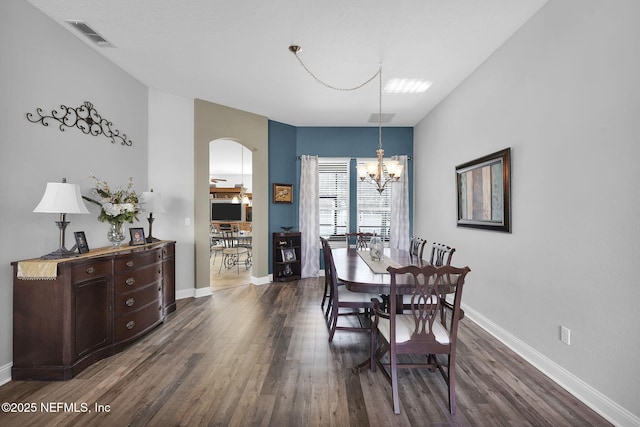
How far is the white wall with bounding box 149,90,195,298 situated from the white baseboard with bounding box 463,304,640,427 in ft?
13.8

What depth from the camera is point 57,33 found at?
8.93 ft

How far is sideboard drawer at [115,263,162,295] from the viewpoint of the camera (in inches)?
109

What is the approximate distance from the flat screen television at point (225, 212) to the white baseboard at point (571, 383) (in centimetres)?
885

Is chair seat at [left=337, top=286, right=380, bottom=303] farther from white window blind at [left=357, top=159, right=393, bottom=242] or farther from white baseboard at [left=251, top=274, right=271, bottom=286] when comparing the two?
white window blind at [left=357, top=159, right=393, bottom=242]

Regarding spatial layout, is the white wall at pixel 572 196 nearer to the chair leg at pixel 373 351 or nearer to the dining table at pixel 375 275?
the dining table at pixel 375 275

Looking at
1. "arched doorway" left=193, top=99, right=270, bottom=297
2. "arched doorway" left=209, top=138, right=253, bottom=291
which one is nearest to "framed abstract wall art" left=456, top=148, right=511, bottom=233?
"arched doorway" left=193, top=99, right=270, bottom=297

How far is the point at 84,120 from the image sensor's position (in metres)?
3.03

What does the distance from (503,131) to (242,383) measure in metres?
3.45

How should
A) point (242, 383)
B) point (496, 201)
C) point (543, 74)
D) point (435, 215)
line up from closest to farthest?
1. point (242, 383)
2. point (543, 74)
3. point (496, 201)
4. point (435, 215)

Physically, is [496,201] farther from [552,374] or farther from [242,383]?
[242,383]

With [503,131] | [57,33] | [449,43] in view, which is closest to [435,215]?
[503,131]

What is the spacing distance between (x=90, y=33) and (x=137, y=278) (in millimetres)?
2524

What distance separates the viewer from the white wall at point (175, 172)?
4188 millimetres

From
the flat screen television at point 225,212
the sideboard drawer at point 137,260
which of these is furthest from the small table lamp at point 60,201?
the flat screen television at point 225,212
